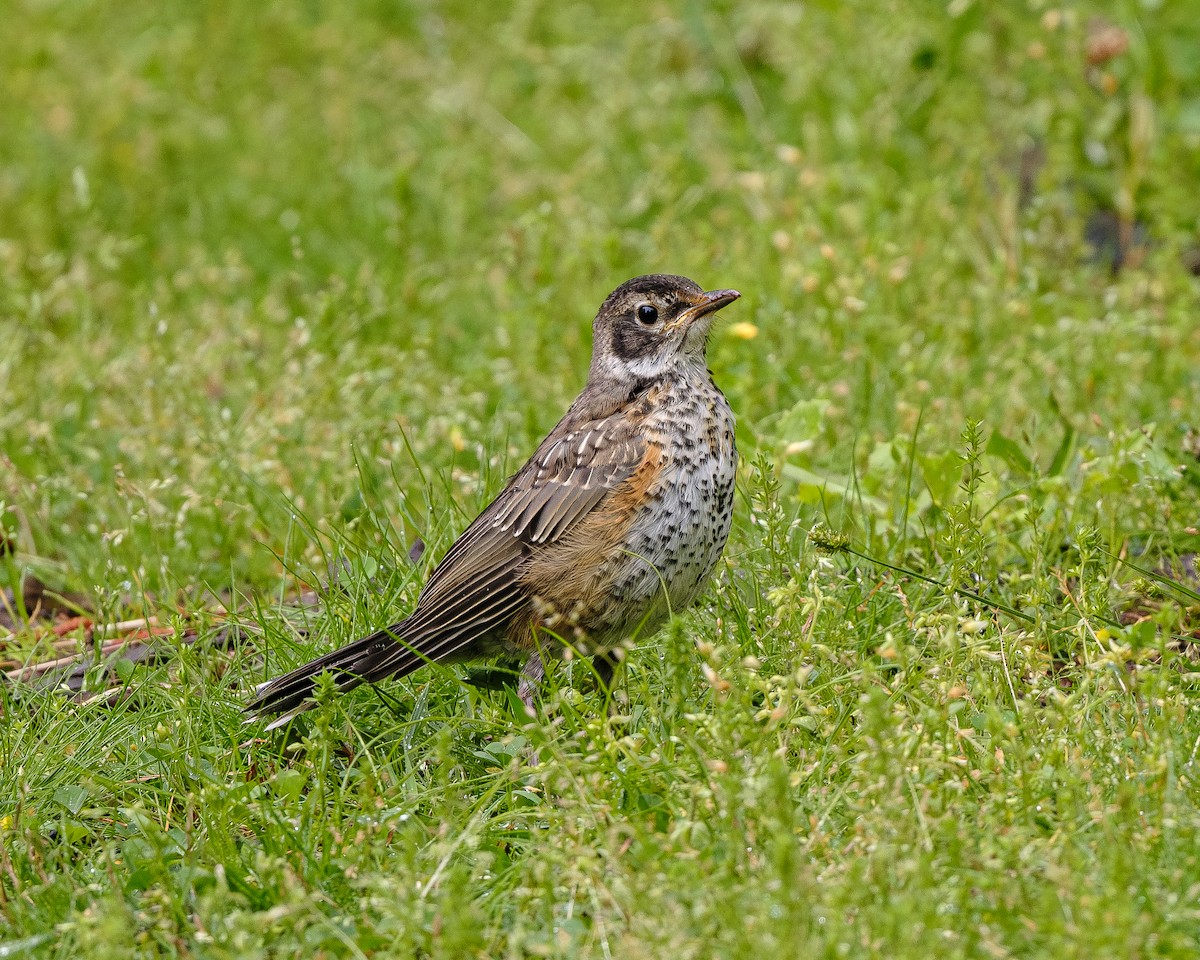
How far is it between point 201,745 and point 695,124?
19.5ft

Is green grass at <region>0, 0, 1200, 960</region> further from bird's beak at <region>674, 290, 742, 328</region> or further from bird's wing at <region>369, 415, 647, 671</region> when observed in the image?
bird's beak at <region>674, 290, 742, 328</region>

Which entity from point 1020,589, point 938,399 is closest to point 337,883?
point 1020,589

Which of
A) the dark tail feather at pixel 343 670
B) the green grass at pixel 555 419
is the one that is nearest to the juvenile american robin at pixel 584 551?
the dark tail feather at pixel 343 670

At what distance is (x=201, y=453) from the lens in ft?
21.5

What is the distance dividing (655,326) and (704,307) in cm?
17

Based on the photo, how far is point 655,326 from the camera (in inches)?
213

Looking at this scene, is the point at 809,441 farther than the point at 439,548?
Yes

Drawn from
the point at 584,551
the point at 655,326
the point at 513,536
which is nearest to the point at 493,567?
the point at 513,536

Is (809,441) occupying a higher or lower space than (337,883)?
higher

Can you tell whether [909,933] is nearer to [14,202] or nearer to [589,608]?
[589,608]

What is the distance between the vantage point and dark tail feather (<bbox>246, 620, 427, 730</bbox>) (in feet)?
15.4

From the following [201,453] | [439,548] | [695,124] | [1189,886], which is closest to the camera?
[1189,886]

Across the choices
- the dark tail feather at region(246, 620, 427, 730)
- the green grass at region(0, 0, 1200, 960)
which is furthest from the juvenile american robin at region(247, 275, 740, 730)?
the green grass at region(0, 0, 1200, 960)

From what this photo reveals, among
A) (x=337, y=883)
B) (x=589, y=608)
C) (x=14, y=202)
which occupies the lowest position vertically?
(x=337, y=883)
